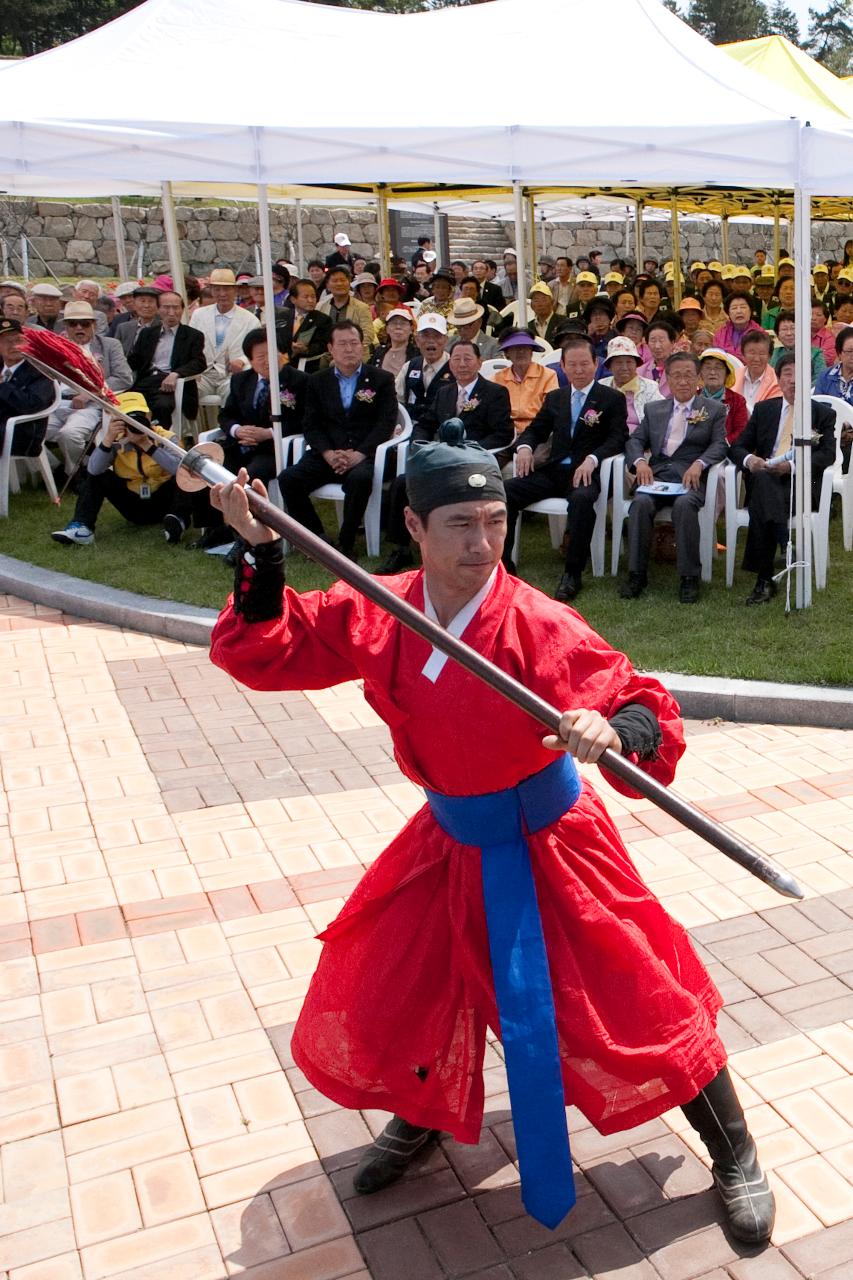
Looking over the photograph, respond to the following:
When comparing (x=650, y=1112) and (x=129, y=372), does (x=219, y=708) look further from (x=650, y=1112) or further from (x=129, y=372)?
(x=129, y=372)

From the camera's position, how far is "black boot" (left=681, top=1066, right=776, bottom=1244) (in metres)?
2.78

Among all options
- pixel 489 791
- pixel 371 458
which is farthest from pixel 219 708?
pixel 489 791

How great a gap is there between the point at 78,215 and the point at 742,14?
5095 centimetres

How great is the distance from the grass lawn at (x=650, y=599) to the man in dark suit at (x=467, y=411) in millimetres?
306

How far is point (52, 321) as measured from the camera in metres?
12.8

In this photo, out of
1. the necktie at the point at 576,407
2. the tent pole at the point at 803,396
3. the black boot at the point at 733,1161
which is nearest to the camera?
the black boot at the point at 733,1161

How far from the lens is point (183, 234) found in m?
29.8

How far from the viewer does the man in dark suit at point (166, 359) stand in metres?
10.9

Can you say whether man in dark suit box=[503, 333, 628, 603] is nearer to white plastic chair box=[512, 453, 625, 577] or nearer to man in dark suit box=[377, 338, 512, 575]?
white plastic chair box=[512, 453, 625, 577]

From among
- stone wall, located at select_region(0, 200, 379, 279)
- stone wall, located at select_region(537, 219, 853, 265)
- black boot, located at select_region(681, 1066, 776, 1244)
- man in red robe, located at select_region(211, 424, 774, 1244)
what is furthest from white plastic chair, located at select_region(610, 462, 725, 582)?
stone wall, located at select_region(537, 219, 853, 265)

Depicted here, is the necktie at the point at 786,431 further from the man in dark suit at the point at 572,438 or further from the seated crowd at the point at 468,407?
the man in dark suit at the point at 572,438

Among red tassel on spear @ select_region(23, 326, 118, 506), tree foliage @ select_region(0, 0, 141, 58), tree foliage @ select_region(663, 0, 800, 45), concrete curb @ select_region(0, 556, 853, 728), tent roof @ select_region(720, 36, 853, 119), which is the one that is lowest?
concrete curb @ select_region(0, 556, 853, 728)

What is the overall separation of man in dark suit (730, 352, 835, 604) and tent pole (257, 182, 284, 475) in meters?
3.04

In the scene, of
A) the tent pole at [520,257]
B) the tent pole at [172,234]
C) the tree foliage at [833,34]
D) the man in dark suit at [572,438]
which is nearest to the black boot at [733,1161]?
the man in dark suit at [572,438]
